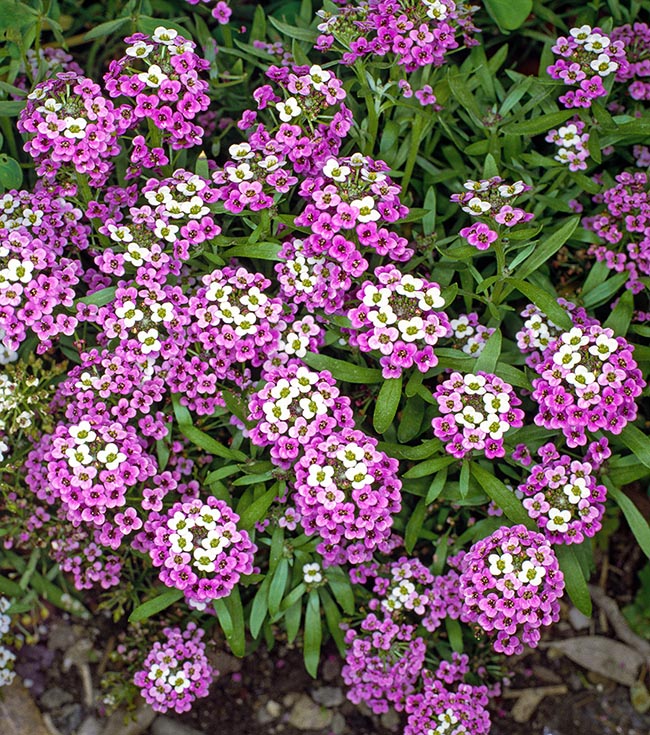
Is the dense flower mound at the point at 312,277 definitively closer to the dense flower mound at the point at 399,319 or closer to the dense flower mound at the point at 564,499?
the dense flower mound at the point at 399,319

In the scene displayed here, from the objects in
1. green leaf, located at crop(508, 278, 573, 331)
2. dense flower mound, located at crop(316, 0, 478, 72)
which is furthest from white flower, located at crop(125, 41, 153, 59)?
green leaf, located at crop(508, 278, 573, 331)

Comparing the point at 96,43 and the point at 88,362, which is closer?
the point at 88,362

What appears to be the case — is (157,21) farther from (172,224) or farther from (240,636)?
(240,636)

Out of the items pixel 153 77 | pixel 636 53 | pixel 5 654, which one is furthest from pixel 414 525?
pixel 636 53

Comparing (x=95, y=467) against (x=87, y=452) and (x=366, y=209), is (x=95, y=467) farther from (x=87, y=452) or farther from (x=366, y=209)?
(x=366, y=209)

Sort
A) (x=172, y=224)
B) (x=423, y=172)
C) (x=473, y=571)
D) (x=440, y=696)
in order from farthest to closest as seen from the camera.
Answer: (x=423, y=172), (x=440, y=696), (x=172, y=224), (x=473, y=571)

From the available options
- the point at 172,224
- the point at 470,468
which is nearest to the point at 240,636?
the point at 470,468

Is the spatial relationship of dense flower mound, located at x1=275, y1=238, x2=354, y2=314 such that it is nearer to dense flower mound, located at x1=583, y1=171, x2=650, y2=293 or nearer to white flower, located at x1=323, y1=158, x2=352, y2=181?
white flower, located at x1=323, y1=158, x2=352, y2=181

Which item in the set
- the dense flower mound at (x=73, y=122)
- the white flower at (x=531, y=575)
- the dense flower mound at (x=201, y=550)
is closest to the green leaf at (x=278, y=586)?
the dense flower mound at (x=201, y=550)
